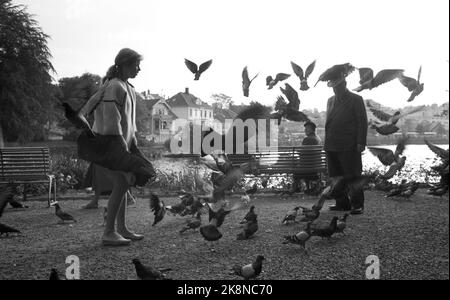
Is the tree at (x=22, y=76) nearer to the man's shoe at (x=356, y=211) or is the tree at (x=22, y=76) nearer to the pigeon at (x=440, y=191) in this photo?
the pigeon at (x=440, y=191)

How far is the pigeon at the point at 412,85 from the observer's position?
244 centimetres

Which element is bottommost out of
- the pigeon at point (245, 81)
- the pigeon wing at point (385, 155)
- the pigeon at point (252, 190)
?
the pigeon at point (252, 190)

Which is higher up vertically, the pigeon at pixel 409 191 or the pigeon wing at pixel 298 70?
the pigeon wing at pixel 298 70

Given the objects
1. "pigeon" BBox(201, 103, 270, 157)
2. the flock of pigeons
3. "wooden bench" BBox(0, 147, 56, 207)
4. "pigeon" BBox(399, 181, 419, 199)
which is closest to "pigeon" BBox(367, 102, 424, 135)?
the flock of pigeons

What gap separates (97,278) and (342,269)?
168 centimetres

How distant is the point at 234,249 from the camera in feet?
Result: 11.6

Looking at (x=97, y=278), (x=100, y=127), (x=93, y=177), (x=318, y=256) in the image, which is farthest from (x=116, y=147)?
(x=93, y=177)

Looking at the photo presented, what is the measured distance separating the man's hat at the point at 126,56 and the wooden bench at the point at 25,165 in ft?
10.8

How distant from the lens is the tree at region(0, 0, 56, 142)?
2494mm

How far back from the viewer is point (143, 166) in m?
3.12

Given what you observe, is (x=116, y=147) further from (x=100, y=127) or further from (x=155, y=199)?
(x=155, y=199)

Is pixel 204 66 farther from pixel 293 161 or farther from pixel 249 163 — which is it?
pixel 293 161

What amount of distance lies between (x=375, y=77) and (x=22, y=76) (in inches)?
83.7

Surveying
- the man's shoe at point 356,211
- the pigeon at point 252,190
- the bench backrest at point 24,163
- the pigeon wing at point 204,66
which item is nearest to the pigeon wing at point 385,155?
the pigeon wing at point 204,66
